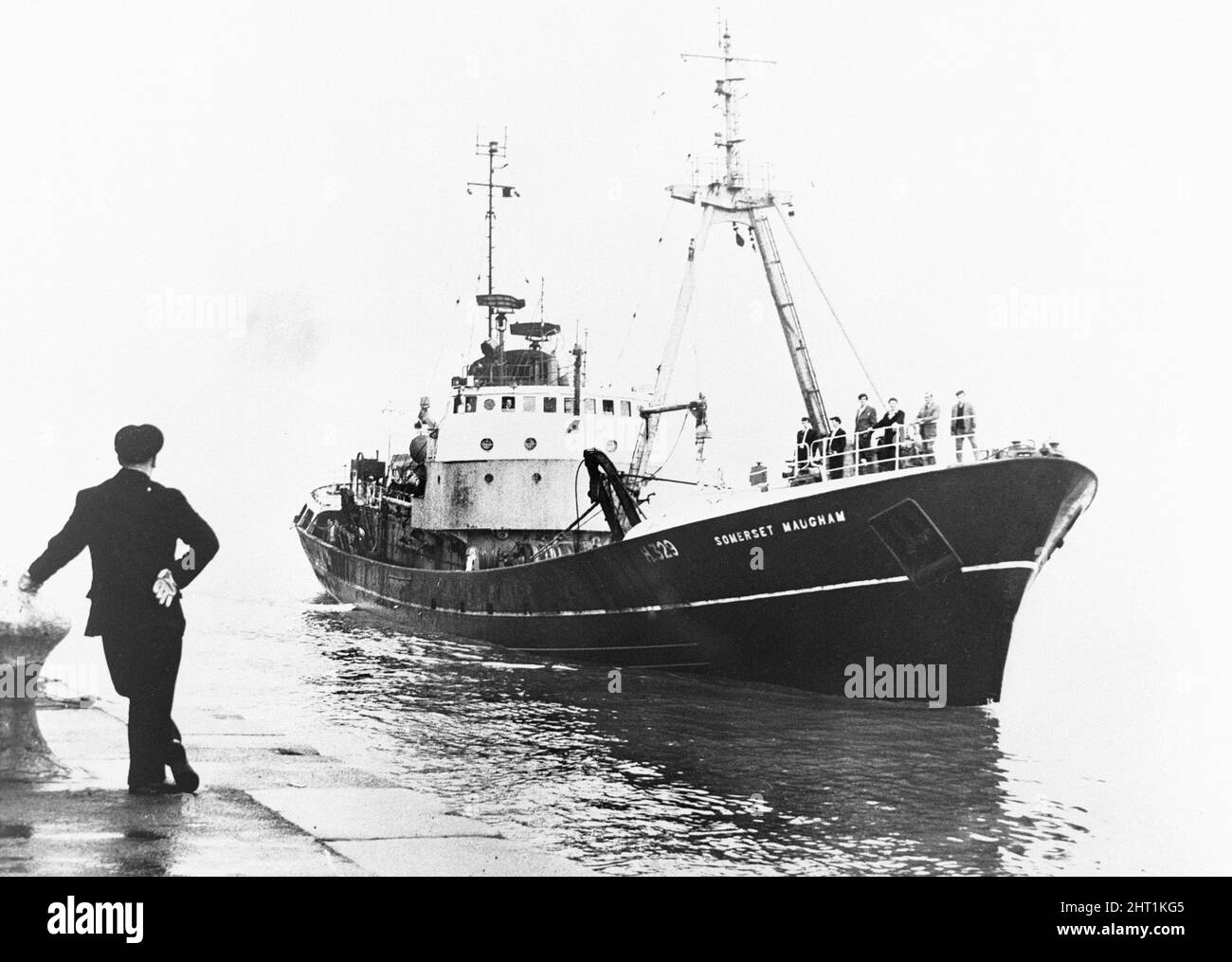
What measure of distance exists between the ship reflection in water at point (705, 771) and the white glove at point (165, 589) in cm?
365

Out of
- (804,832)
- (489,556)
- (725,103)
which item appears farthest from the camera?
(489,556)

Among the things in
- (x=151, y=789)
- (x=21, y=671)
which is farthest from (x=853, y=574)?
(x=21, y=671)

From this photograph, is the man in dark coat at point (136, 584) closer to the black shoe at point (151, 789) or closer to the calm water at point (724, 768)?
the black shoe at point (151, 789)

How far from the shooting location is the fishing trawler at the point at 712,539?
17.2 m

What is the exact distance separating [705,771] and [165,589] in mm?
7186

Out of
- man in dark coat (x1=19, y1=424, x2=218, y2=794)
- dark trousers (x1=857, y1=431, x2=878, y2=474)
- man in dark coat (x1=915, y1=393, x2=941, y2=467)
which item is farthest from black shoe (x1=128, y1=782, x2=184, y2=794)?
dark trousers (x1=857, y1=431, x2=878, y2=474)

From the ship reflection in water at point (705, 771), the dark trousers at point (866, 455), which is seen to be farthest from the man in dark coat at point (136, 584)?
the dark trousers at point (866, 455)

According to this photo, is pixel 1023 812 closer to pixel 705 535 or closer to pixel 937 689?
pixel 937 689

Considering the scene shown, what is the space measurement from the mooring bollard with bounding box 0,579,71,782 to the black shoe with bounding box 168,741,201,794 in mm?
885

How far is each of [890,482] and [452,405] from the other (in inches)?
589

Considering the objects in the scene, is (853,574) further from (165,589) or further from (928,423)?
(165,589)

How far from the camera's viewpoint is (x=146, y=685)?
709 cm
